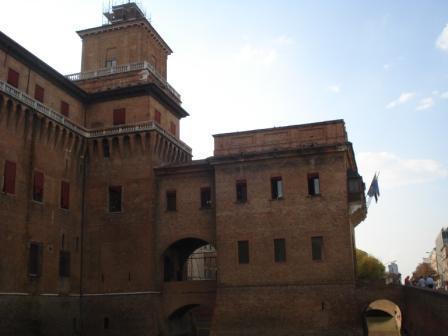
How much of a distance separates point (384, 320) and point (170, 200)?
28.8 meters

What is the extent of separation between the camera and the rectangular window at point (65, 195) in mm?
34688

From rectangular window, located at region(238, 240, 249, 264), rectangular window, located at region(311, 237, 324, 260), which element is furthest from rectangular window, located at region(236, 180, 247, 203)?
rectangular window, located at region(311, 237, 324, 260)

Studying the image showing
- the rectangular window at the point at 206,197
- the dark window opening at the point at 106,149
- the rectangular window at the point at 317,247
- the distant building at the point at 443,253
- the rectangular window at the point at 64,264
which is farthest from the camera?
the distant building at the point at 443,253

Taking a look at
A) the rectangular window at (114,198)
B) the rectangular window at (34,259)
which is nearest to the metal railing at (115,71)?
the rectangular window at (114,198)

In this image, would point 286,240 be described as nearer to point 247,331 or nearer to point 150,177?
point 247,331

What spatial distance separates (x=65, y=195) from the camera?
35.0m

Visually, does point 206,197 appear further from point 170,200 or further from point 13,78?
point 13,78

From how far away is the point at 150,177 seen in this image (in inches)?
1427

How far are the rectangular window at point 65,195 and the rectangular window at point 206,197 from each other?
891cm

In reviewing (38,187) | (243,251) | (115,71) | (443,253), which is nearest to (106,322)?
(38,187)

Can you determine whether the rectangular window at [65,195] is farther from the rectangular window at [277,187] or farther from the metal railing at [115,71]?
the rectangular window at [277,187]

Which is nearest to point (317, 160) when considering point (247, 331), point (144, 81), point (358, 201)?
point (358, 201)

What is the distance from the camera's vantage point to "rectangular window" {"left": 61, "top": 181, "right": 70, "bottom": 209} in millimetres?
34688

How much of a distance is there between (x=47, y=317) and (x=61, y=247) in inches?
175
